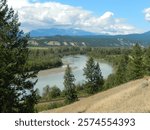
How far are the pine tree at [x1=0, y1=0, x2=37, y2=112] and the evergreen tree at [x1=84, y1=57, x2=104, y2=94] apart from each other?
56.9m

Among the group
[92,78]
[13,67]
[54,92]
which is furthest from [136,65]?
[13,67]

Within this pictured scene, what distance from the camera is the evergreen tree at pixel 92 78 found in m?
85.2

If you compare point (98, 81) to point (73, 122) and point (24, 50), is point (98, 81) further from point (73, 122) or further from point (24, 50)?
point (73, 122)

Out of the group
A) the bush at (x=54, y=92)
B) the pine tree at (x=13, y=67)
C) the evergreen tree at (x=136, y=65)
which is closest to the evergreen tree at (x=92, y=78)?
the bush at (x=54, y=92)

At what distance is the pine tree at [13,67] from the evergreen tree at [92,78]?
5690 cm

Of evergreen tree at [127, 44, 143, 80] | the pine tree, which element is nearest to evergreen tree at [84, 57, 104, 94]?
evergreen tree at [127, 44, 143, 80]

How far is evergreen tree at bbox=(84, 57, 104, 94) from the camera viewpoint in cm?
8525

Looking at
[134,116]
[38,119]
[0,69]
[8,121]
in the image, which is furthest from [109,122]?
[0,69]

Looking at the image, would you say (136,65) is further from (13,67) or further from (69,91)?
(13,67)

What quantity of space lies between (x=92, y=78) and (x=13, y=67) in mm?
60409

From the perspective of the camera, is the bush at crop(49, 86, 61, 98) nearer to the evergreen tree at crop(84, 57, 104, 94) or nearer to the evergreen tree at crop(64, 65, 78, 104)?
the evergreen tree at crop(64, 65, 78, 104)

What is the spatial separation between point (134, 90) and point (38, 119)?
18.5 meters

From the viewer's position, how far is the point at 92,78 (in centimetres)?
8644

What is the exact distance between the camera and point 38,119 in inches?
353
